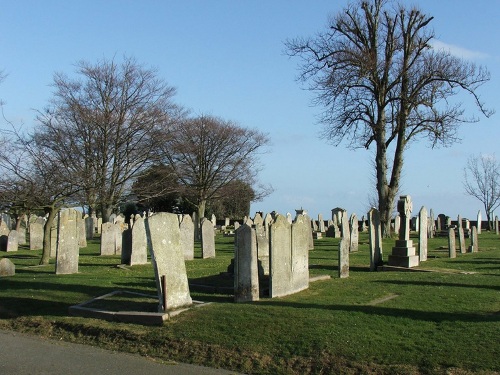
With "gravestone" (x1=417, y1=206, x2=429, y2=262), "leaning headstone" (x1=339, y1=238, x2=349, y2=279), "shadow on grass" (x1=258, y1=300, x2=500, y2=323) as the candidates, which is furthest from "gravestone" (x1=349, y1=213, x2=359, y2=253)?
"shadow on grass" (x1=258, y1=300, x2=500, y2=323)

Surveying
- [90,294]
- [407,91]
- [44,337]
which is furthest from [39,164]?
[407,91]

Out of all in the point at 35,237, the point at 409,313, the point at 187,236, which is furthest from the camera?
the point at 35,237

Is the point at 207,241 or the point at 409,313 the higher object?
the point at 207,241

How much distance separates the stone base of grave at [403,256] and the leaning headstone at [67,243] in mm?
9429

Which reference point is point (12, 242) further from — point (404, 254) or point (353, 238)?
point (404, 254)

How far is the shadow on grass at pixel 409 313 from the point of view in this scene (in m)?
9.56

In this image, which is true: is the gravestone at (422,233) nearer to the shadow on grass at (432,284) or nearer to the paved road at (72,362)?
the shadow on grass at (432,284)

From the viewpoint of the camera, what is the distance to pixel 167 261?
11055 mm

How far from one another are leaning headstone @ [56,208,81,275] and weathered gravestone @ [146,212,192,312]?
6.30m

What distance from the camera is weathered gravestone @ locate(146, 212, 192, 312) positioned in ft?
34.9

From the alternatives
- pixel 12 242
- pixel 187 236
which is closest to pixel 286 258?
pixel 187 236

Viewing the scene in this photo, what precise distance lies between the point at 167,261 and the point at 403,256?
9365 millimetres

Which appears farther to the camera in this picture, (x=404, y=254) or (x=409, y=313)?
(x=404, y=254)

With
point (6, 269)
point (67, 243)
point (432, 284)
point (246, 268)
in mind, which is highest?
point (67, 243)
